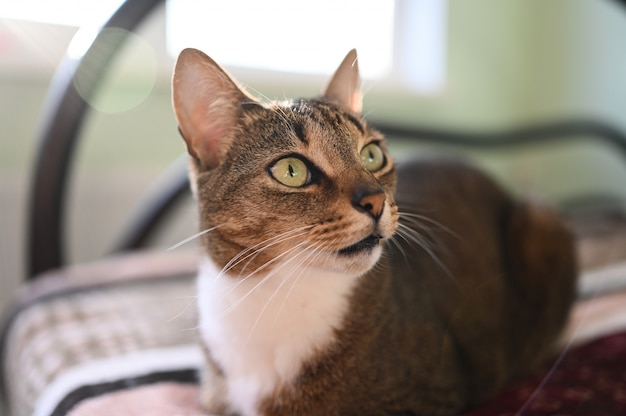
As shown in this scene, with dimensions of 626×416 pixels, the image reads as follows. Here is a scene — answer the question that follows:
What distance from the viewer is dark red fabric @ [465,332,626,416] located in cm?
72

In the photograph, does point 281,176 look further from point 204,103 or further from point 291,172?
point 204,103

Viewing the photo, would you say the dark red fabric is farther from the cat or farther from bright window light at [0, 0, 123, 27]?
bright window light at [0, 0, 123, 27]

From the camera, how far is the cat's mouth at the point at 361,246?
2.13 feet

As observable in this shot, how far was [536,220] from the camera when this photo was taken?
1107 mm

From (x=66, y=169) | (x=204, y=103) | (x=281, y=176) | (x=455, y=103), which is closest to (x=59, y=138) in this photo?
(x=66, y=169)

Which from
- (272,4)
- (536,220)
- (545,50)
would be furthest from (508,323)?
(545,50)

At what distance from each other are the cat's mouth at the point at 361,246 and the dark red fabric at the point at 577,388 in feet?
1.01

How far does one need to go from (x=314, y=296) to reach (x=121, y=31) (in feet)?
2.58

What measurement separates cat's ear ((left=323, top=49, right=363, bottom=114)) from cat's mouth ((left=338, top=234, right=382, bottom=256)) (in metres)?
0.24

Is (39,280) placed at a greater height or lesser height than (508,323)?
greater

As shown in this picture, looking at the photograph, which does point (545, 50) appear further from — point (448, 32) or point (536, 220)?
point (536, 220)

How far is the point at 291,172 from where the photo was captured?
2.27 ft

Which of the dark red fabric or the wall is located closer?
the dark red fabric

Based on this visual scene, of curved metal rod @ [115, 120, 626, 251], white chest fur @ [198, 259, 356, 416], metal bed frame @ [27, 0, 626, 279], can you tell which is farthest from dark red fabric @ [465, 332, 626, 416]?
metal bed frame @ [27, 0, 626, 279]
